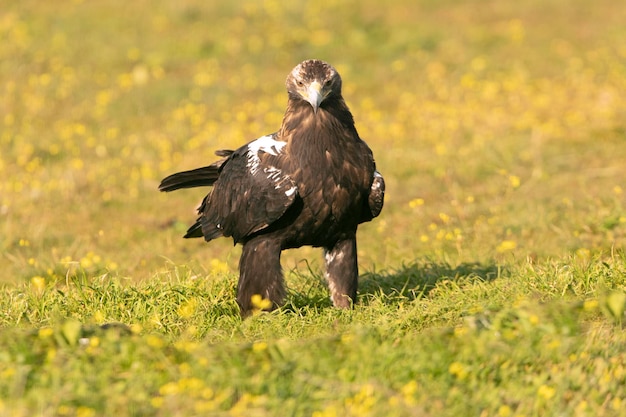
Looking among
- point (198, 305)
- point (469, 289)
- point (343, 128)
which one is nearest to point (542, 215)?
point (469, 289)

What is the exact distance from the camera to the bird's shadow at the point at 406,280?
24.6 ft

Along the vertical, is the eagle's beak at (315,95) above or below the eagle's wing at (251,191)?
above

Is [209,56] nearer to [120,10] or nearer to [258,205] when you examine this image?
[120,10]

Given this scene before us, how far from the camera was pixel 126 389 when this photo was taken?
507cm

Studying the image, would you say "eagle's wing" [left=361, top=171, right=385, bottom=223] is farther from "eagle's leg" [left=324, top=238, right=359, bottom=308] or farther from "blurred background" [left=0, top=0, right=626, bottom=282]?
"blurred background" [left=0, top=0, right=626, bottom=282]

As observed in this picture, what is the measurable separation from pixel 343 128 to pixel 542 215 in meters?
3.51

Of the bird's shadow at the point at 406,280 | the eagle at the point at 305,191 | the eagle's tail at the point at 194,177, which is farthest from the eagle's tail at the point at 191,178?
the bird's shadow at the point at 406,280

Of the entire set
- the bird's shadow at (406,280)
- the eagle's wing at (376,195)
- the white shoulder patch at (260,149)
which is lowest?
the bird's shadow at (406,280)

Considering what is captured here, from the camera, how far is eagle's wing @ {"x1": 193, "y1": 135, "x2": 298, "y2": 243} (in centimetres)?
693

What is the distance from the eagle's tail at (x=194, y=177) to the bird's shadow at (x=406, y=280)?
1.12 m

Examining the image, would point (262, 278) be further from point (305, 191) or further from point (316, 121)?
point (316, 121)

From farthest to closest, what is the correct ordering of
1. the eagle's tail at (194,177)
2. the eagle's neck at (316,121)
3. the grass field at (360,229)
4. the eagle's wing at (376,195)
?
1. the eagle's tail at (194,177)
2. the eagle's wing at (376,195)
3. the eagle's neck at (316,121)
4. the grass field at (360,229)

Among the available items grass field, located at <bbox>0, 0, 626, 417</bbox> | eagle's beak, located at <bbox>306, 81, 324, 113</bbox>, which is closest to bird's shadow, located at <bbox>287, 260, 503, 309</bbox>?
grass field, located at <bbox>0, 0, 626, 417</bbox>

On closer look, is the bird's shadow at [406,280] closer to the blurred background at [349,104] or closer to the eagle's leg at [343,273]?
the eagle's leg at [343,273]
